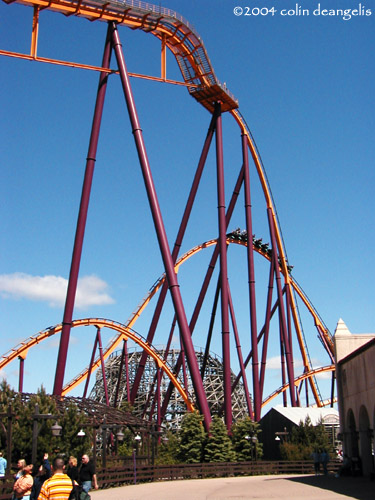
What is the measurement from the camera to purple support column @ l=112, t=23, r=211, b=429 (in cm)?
2225

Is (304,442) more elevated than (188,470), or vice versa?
(304,442)

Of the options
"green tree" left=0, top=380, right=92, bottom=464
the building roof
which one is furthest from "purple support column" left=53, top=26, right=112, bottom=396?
the building roof

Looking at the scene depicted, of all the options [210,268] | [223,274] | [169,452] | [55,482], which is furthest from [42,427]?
[210,268]

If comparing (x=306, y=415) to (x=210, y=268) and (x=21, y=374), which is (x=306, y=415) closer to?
(x=210, y=268)

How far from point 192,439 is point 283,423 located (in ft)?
22.4

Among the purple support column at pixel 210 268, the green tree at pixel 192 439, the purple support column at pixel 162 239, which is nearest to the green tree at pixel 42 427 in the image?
the purple support column at pixel 162 239

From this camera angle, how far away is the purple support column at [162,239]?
2225 cm

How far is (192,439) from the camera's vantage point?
23.3 m

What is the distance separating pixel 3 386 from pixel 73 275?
5325mm

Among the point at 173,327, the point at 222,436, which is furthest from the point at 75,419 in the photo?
the point at 173,327

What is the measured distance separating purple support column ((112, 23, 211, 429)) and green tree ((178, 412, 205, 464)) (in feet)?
1.25

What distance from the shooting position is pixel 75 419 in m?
17.4

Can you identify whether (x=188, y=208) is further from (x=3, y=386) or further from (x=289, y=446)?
(x=3, y=386)

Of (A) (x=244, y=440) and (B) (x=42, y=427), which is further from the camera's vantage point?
(A) (x=244, y=440)
